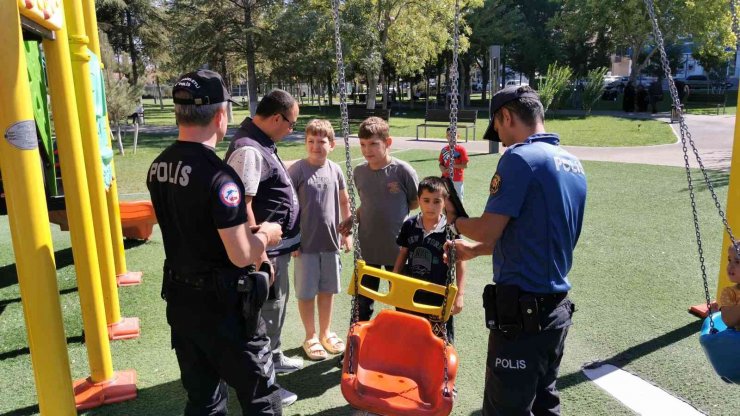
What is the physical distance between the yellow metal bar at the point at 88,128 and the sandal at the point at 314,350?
160cm

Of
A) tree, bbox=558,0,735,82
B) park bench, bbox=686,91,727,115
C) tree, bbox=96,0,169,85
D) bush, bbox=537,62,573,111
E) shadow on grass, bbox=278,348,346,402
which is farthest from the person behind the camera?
park bench, bbox=686,91,727,115

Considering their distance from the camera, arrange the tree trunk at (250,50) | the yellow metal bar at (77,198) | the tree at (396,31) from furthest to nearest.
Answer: the tree trunk at (250,50) → the tree at (396,31) → the yellow metal bar at (77,198)

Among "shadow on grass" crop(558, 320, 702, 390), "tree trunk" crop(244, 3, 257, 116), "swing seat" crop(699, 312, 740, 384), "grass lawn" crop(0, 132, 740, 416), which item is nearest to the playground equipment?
"grass lawn" crop(0, 132, 740, 416)

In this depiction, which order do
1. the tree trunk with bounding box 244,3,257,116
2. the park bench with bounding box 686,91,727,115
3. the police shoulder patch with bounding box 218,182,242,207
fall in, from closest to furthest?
1. the police shoulder patch with bounding box 218,182,242,207
2. the tree trunk with bounding box 244,3,257,116
3. the park bench with bounding box 686,91,727,115

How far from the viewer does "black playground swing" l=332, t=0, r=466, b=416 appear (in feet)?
9.27

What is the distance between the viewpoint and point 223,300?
2523mm

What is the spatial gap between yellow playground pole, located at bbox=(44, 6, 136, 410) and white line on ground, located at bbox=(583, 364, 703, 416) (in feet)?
10.3

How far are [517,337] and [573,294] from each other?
10.2 feet

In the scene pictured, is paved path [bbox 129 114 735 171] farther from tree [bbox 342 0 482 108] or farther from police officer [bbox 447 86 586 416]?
police officer [bbox 447 86 586 416]

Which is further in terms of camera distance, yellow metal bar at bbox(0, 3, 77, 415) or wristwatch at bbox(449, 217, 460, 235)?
wristwatch at bbox(449, 217, 460, 235)

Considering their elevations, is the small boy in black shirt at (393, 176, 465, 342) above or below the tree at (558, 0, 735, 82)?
below

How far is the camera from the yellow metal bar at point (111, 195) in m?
4.44

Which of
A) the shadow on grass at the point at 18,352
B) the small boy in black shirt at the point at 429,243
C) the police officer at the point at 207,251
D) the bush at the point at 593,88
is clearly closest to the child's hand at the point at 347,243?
the small boy in black shirt at the point at 429,243

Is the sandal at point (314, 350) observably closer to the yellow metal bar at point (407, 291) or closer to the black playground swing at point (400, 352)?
the black playground swing at point (400, 352)
